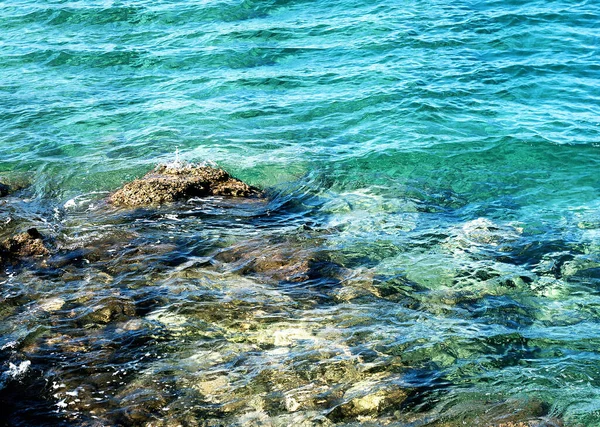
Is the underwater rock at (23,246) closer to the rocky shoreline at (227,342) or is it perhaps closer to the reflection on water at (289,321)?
the rocky shoreline at (227,342)

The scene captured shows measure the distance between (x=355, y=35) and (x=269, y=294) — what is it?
39.2 feet

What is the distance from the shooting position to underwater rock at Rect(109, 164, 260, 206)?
10.6 meters

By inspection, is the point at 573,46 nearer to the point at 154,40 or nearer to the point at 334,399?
the point at 154,40

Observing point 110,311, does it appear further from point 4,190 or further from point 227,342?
point 4,190

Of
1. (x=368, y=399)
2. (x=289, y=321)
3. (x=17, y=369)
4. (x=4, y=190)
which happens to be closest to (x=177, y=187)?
(x=4, y=190)

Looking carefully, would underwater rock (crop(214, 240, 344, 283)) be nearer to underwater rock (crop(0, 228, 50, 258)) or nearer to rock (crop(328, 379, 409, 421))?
rock (crop(328, 379, 409, 421))

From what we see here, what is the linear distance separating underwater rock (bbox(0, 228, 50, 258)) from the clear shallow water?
353 millimetres

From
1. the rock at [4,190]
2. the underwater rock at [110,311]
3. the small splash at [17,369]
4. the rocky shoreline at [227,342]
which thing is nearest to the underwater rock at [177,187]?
the rocky shoreline at [227,342]

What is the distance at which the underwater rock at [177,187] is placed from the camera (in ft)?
34.9

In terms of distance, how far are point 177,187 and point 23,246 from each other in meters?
A: 2.62

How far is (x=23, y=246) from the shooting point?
29.9 feet

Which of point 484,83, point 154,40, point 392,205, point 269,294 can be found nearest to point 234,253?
point 269,294

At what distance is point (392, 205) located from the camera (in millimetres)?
11281

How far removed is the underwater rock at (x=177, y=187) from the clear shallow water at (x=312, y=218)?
35 centimetres
